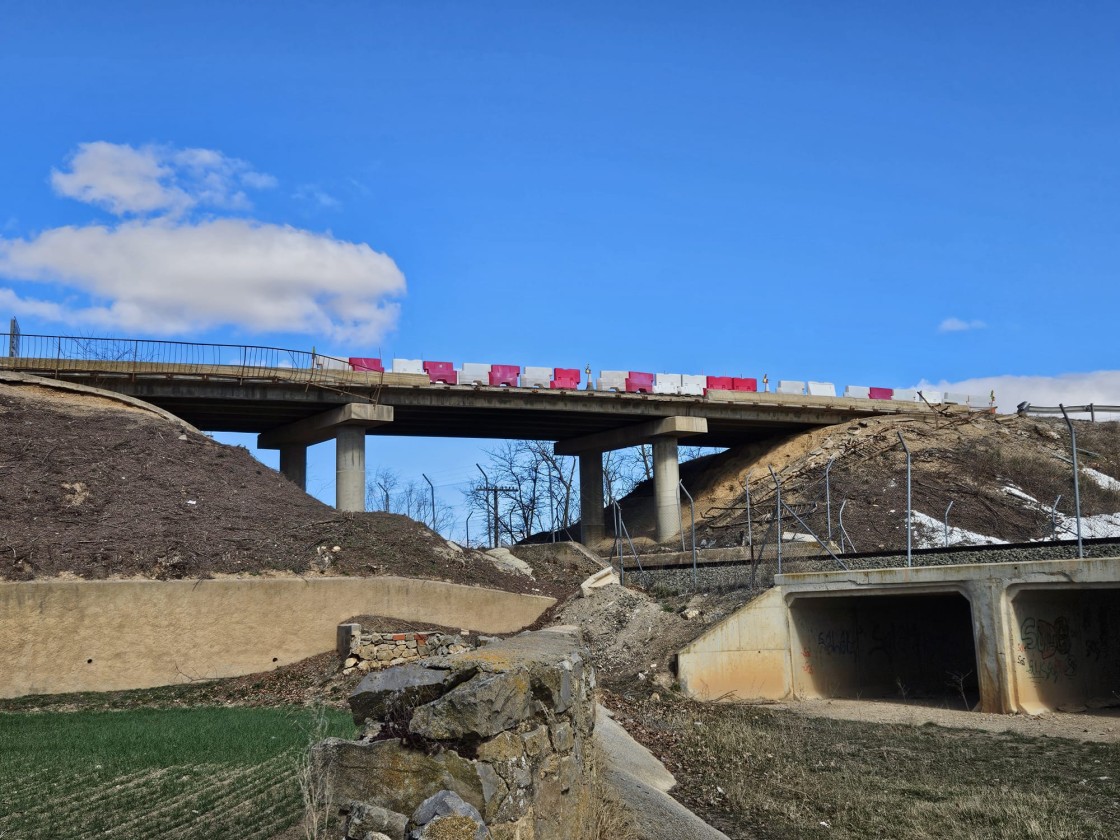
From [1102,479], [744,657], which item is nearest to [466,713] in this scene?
[744,657]

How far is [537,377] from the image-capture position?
5209 centimetres

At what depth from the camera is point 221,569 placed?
2828cm

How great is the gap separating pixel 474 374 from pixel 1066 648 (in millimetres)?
31244

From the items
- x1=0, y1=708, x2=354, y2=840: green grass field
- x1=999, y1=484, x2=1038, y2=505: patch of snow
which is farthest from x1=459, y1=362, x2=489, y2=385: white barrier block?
x1=0, y1=708, x2=354, y2=840: green grass field

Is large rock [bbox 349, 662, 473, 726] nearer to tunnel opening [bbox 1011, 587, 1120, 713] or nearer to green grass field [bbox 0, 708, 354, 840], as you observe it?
green grass field [bbox 0, 708, 354, 840]

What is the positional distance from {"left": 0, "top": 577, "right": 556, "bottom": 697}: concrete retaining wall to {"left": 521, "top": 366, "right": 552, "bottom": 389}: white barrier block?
75.1ft

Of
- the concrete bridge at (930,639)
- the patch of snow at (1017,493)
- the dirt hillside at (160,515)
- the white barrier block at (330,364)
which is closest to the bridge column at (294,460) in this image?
the white barrier block at (330,364)

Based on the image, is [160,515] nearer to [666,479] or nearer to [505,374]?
[505,374]

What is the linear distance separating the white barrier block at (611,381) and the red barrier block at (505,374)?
4.14 meters

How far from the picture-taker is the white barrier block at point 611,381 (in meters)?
53.3

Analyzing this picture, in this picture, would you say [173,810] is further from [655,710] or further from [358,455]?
[358,455]

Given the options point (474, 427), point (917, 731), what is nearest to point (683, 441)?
point (474, 427)

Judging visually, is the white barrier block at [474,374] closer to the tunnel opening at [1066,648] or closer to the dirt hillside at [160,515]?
the dirt hillside at [160,515]

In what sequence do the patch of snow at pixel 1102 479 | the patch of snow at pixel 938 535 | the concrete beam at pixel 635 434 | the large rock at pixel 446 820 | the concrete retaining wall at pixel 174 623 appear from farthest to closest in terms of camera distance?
the concrete beam at pixel 635 434 < the patch of snow at pixel 1102 479 < the patch of snow at pixel 938 535 < the concrete retaining wall at pixel 174 623 < the large rock at pixel 446 820
